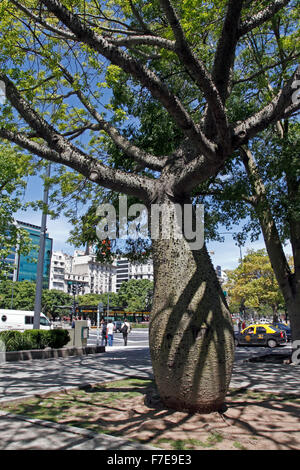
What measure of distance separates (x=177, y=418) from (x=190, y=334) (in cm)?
111

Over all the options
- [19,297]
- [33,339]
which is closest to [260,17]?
[33,339]

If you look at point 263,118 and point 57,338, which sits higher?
point 263,118

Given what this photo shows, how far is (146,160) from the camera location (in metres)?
6.07

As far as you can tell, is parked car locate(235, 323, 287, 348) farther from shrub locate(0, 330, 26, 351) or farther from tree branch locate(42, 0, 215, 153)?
tree branch locate(42, 0, 215, 153)

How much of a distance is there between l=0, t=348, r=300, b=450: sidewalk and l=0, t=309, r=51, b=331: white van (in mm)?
10683

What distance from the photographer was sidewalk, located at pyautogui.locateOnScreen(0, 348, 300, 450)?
367 cm

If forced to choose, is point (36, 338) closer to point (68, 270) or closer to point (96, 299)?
point (96, 299)

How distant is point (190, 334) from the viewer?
185 inches

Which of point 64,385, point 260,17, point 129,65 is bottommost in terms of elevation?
point 64,385

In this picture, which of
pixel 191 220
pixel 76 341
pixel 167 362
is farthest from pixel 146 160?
pixel 76 341

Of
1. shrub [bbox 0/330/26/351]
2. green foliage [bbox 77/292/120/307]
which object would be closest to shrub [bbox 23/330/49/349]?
shrub [bbox 0/330/26/351]

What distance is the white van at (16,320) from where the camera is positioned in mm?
21109

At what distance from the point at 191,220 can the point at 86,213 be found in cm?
710
